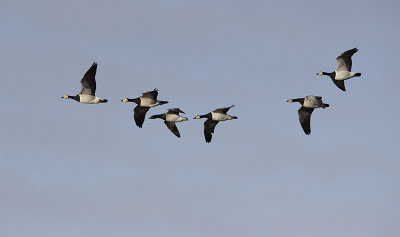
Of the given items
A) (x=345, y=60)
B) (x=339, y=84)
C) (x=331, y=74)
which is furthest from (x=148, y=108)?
(x=345, y=60)

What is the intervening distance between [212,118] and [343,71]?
10.3m

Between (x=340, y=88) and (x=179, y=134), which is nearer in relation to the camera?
(x=340, y=88)

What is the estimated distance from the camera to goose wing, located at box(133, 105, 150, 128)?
9144 centimetres

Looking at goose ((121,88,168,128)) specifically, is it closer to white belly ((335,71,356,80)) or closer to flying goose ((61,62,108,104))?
flying goose ((61,62,108,104))

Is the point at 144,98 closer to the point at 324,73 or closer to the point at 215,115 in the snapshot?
the point at 215,115

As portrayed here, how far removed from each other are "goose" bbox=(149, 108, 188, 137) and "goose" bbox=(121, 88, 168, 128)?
240cm

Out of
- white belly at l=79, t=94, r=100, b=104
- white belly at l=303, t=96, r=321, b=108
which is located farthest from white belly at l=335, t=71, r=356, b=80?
white belly at l=79, t=94, r=100, b=104

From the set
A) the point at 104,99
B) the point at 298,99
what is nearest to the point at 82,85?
the point at 104,99

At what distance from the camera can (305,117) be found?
90.2 m

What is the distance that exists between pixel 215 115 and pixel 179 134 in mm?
4316

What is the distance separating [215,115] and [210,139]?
136 inches

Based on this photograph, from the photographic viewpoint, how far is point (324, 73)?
90375 mm

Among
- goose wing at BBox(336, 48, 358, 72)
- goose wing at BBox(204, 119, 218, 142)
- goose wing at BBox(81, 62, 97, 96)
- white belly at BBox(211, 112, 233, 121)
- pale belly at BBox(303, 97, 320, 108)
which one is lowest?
goose wing at BBox(204, 119, 218, 142)

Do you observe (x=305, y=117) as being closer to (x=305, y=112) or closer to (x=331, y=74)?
(x=305, y=112)
